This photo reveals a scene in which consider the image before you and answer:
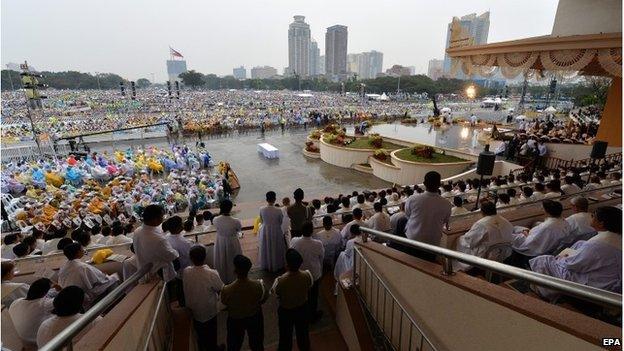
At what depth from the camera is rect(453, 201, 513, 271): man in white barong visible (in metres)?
4.17

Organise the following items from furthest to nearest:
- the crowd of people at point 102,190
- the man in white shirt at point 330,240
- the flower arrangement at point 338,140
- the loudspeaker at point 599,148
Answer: the flower arrangement at point 338,140, the crowd of people at point 102,190, the loudspeaker at point 599,148, the man in white shirt at point 330,240

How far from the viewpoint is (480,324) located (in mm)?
2469

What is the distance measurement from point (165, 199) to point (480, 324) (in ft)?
37.7

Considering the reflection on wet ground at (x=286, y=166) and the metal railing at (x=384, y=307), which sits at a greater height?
the metal railing at (x=384, y=307)

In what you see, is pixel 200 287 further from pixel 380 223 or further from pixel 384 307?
pixel 380 223

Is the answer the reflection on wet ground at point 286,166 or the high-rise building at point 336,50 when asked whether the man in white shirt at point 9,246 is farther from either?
the high-rise building at point 336,50

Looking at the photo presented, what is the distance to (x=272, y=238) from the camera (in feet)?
17.3

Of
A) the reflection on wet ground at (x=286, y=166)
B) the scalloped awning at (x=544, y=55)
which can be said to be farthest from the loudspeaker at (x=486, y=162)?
the reflection on wet ground at (x=286, y=166)

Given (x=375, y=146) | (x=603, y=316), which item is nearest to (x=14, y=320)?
(x=603, y=316)

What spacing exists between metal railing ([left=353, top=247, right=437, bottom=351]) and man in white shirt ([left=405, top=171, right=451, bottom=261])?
27.9 inches

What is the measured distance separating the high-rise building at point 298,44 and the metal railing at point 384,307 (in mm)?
193597

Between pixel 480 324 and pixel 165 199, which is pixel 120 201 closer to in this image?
pixel 165 199

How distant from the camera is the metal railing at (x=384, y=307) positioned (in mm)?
3068

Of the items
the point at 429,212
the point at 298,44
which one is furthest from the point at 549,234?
the point at 298,44
